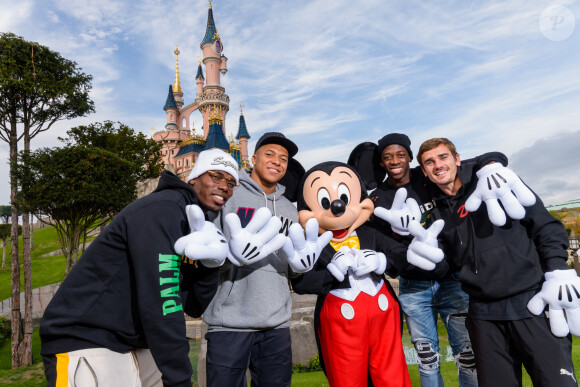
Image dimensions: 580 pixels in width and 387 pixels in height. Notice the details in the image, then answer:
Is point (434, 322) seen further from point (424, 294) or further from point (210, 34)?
point (210, 34)

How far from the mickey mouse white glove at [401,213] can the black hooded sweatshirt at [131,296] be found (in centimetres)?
167

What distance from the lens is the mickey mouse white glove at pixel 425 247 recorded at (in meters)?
2.79

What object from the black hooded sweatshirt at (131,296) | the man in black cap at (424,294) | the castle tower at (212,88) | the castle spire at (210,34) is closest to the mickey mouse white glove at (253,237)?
the black hooded sweatshirt at (131,296)

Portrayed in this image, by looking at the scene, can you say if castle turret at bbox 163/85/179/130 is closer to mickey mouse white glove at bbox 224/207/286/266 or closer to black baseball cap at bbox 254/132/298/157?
black baseball cap at bbox 254/132/298/157

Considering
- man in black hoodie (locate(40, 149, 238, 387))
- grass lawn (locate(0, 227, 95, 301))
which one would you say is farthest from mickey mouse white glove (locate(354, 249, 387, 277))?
grass lawn (locate(0, 227, 95, 301))

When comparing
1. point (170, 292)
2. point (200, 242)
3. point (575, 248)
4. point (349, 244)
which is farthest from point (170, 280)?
point (575, 248)

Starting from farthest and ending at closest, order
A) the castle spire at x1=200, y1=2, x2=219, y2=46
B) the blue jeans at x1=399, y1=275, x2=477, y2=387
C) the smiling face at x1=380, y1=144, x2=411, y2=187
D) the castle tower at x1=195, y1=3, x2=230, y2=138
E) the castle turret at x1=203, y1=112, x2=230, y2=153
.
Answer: the castle spire at x1=200, y1=2, x2=219, y2=46 < the castle tower at x1=195, y1=3, x2=230, y2=138 < the castle turret at x1=203, y1=112, x2=230, y2=153 < the smiling face at x1=380, y1=144, x2=411, y2=187 < the blue jeans at x1=399, y1=275, x2=477, y2=387

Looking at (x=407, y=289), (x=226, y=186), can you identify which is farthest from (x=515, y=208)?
(x=226, y=186)

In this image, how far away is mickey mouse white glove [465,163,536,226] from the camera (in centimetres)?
251

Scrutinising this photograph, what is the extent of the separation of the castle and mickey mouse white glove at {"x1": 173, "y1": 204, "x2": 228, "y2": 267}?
33.2m

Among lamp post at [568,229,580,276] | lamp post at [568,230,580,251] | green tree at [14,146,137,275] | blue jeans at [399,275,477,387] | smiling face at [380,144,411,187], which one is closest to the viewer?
blue jeans at [399,275,477,387]

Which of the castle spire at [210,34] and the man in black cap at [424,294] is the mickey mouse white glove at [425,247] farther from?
the castle spire at [210,34]

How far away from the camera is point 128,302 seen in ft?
6.86

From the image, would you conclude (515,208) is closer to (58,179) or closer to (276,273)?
(276,273)
